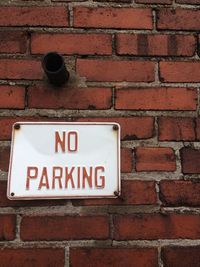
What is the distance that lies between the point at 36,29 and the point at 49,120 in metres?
0.31

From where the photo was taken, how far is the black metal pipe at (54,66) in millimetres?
1169

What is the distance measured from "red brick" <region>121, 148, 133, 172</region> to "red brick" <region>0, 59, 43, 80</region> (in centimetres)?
35

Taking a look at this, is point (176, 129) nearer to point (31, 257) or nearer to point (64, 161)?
point (64, 161)

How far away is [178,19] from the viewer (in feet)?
4.40

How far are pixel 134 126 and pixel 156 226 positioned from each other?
11.8 inches

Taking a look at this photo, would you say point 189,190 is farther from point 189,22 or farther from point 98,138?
point 189,22

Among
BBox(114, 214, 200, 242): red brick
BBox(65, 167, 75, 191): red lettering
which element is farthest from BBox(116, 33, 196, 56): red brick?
BBox(114, 214, 200, 242): red brick

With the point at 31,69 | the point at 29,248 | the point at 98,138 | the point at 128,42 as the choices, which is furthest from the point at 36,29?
the point at 29,248

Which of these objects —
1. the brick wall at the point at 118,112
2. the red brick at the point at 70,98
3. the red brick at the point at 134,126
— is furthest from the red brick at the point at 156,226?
the red brick at the point at 70,98

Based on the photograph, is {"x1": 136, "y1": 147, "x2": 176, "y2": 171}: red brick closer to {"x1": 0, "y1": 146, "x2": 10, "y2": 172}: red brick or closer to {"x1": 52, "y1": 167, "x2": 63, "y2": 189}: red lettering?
{"x1": 52, "y1": 167, "x2": 63, "y2": 189}: red lettering

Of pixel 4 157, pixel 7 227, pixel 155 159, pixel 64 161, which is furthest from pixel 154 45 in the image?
pixel 7 227

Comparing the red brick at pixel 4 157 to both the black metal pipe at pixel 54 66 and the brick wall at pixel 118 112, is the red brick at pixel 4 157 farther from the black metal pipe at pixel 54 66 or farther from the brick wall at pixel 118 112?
the black metal pipe at pixel 54 66

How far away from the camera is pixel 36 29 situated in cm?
131

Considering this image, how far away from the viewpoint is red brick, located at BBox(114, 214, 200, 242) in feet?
3.79
